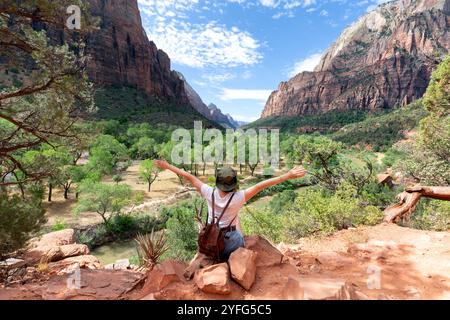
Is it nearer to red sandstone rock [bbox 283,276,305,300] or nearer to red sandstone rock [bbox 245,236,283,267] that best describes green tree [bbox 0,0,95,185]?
red sandstone rock [bbox 245,236,283,267]

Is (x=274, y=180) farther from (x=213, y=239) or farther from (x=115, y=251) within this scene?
(x=115, y=251)

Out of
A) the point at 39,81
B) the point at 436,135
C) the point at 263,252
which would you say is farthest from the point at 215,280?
the point at 436,135

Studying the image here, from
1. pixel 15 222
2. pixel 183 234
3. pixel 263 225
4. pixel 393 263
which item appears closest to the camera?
pixel 393 263

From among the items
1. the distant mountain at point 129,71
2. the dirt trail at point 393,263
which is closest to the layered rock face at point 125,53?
the distant mountain at point 129,71

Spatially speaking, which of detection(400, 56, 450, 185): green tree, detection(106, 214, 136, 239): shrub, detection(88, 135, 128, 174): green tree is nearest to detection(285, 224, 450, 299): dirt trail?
detection(400, 56, 450, 185): green tree

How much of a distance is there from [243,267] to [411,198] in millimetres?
6881

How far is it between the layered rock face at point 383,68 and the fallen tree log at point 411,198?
133m

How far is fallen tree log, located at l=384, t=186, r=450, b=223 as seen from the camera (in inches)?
289

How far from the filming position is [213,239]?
11.7ft

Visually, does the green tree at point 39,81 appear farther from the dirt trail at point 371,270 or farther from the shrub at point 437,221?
the shrub at point 437,221

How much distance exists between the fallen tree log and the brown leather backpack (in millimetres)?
6741

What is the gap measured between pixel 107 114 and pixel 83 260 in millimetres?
73728
